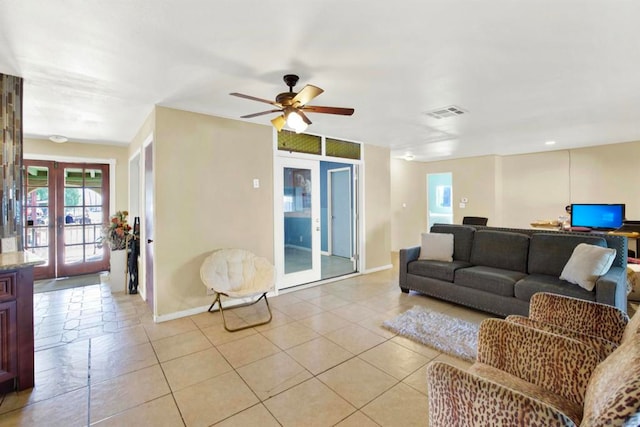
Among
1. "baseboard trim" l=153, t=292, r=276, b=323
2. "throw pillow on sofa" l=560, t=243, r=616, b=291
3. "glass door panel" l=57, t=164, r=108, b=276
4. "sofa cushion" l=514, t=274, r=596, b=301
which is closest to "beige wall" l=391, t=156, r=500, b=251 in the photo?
"sofa cushion" l=514, t=274, r=596, b=301

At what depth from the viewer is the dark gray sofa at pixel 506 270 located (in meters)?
2.93

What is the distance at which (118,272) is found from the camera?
14.6 ft

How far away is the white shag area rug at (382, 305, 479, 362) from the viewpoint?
103 inches

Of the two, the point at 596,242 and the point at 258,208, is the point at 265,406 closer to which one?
the point at 258,208

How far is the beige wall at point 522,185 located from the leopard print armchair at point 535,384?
241 inches

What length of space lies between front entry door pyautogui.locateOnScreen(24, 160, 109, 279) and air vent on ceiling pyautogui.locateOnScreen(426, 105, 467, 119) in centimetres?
568

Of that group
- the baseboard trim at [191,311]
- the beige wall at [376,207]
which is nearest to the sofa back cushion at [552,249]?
the beige wall at [376,207]

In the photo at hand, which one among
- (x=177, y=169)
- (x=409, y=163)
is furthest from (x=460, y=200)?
(x=177, y=169)

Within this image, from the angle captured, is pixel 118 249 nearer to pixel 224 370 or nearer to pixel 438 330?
pixel 224 370

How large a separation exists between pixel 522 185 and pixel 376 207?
3.81m

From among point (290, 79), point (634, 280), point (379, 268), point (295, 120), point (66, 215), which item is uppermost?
point (290, 79)

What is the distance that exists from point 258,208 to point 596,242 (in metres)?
3.89

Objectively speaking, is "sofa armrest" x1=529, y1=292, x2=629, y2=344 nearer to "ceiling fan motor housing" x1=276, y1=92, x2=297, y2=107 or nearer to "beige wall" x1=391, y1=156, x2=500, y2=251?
"ceiling fan motor housing" x1=276, y1=92, x2=297, y2=107

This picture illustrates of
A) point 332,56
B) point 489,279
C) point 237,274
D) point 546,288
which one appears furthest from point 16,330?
point 546,288
